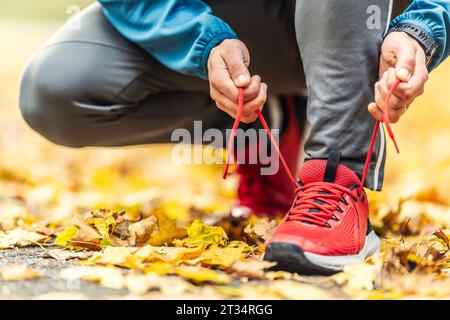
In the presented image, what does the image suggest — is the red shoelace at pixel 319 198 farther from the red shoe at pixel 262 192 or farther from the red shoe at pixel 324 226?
the red shoe at pixel 262 192

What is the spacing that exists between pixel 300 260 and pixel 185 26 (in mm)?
641

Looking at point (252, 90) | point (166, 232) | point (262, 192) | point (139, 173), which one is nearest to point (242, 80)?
point (252, 90)

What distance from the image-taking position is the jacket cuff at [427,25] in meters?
1.21

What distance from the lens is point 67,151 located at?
3564 millimetres

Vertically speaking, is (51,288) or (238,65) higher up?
(238,65)

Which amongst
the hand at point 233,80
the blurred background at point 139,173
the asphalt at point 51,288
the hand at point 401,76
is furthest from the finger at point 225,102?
the blurred background at point 139,173

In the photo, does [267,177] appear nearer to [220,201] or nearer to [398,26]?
[220,201]

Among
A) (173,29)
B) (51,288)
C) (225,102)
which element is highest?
(173,29)

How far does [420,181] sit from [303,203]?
170 cm

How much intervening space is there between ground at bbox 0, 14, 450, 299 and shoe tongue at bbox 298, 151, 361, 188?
16cm

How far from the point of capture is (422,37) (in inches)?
46.8

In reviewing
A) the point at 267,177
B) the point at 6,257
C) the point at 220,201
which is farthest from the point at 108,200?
the point at 6,257

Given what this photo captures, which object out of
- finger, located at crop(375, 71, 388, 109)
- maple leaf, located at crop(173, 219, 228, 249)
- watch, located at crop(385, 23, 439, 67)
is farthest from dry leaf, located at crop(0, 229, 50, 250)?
watch, located at crop(385, 23, 439, 67)

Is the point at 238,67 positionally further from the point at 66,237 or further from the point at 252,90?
the point at 66,237
